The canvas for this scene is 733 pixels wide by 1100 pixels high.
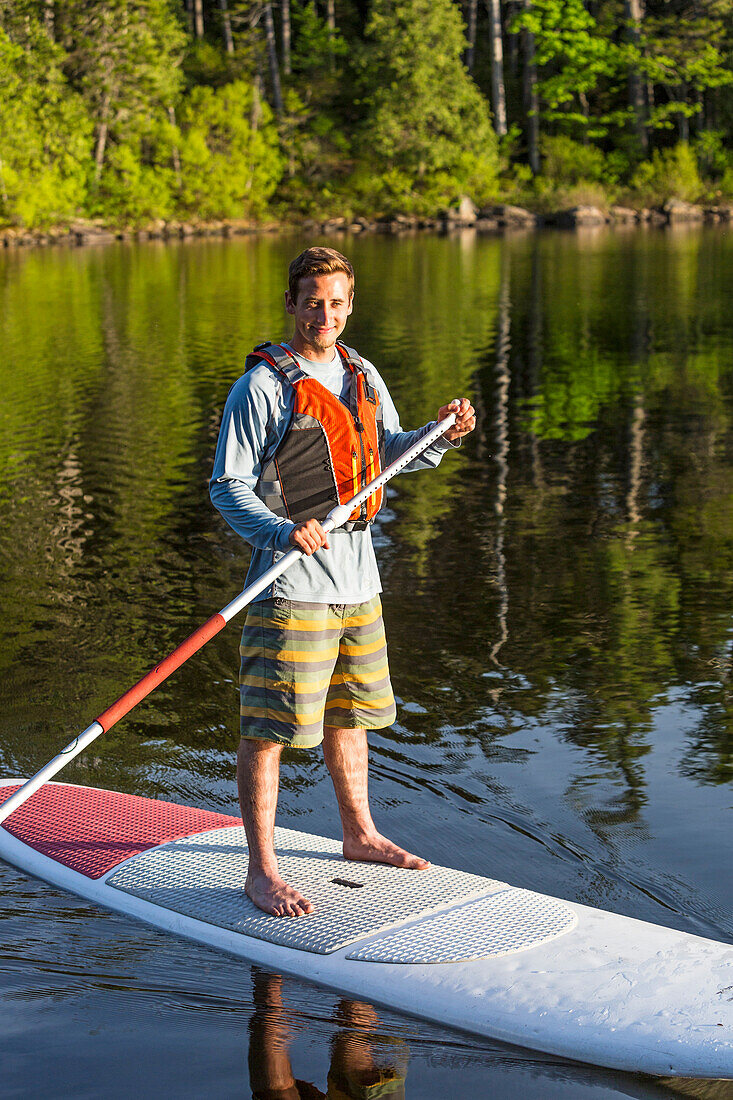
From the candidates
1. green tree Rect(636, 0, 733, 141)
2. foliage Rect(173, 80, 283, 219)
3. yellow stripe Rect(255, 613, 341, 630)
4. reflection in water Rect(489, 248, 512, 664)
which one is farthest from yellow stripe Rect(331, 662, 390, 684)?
green tree Rect(636, 0, 733, 141)

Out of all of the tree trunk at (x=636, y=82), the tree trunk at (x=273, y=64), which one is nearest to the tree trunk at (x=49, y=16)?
the tree trunk at (x=273, y=64)

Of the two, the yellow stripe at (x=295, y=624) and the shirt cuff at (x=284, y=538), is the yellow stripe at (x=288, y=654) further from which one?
the shirt cuff at (x=284, y=538)

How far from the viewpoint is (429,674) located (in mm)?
6262

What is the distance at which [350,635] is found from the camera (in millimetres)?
3854

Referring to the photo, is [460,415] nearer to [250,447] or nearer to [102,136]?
[250,447]

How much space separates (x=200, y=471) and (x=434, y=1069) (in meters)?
8.32

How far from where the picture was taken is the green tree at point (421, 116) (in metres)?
50.8

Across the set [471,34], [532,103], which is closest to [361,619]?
[532,103]

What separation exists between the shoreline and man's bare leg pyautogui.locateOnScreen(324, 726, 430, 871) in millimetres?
47485

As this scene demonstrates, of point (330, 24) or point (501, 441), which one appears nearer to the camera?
point (501, 441)

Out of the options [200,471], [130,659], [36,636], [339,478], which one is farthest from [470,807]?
[200,471]

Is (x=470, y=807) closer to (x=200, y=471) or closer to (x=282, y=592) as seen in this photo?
(x=282, y=592)

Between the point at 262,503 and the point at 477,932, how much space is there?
1.42 m

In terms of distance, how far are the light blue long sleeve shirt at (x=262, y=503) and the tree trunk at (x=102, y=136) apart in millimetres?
48494
